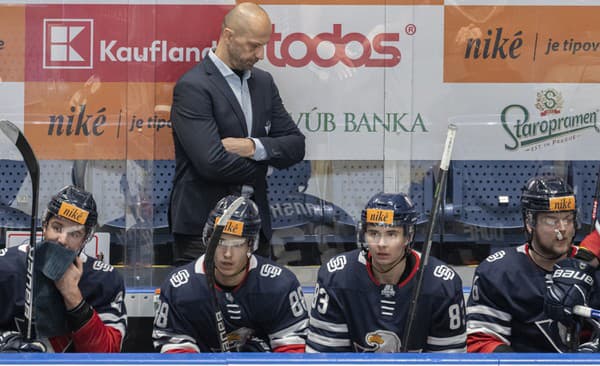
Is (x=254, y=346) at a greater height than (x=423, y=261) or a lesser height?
lesser

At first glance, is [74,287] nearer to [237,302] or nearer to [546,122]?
[237,302]

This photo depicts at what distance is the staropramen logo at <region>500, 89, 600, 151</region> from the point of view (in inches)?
198

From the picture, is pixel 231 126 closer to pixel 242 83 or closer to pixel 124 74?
pixel 242 83

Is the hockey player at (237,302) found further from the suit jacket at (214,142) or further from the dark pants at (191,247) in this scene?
the dark pants at (191,247)

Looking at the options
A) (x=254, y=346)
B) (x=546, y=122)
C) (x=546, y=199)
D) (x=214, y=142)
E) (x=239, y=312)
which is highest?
(x=546, y=122)

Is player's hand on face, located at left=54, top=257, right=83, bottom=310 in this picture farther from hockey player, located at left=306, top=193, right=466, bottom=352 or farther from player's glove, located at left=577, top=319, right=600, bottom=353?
player's glove, located at left=577, top=319, right=600, bottom=353

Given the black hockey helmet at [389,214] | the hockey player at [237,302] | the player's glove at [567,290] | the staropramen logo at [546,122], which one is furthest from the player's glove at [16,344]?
A: the staropramen logo at [546,122]

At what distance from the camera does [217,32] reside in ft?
16.4

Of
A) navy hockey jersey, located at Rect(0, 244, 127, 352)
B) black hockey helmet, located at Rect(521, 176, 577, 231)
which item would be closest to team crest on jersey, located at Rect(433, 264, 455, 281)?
black hockey helmet, located at Rect(521, 176, 577, 231)

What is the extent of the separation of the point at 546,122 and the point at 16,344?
248cm

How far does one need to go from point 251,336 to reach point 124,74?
4.87 feet

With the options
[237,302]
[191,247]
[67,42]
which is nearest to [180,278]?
[237,302]

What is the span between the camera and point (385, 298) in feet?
13.0

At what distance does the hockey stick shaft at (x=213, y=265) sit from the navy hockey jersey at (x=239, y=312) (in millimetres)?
131
